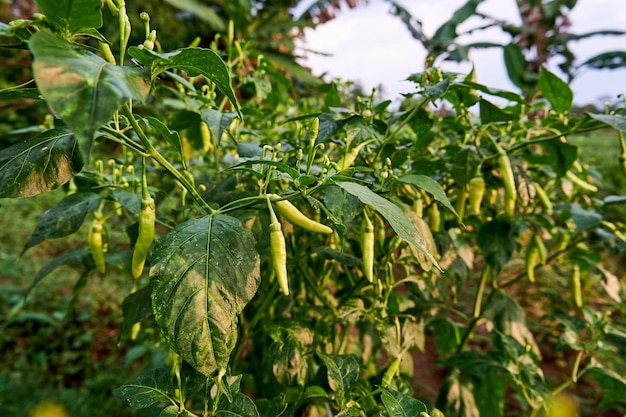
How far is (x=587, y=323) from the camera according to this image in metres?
1.09

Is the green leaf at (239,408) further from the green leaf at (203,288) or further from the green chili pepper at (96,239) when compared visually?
the green chili pepper at (96,239)

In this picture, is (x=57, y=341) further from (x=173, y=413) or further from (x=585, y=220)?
(x=585, y=220)

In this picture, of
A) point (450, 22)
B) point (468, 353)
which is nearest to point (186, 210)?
point (468, 353)

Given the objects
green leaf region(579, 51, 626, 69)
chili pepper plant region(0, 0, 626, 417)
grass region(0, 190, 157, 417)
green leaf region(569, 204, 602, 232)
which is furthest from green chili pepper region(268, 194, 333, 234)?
green leaf region(579, 51, 626, 69)

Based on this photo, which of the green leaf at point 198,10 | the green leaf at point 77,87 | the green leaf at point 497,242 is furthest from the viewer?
the green leaf at point 198,10

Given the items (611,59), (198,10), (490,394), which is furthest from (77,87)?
(198,10)

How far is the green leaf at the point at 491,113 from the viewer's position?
771mm

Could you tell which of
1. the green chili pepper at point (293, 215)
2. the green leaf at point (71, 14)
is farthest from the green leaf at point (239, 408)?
the green leaf at point (71, 14)

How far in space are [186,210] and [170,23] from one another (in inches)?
262

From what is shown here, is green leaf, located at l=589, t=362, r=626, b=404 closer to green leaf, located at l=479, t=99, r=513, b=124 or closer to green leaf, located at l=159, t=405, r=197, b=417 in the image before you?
green leaf, located at l=479, t=99, r=513, b=124

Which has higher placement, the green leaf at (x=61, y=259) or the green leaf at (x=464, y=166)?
the green leaf at (x=464, y=166)

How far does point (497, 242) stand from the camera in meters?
0.94

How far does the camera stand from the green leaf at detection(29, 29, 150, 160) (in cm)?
33

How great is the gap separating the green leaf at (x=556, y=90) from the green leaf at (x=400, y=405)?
63 cm
